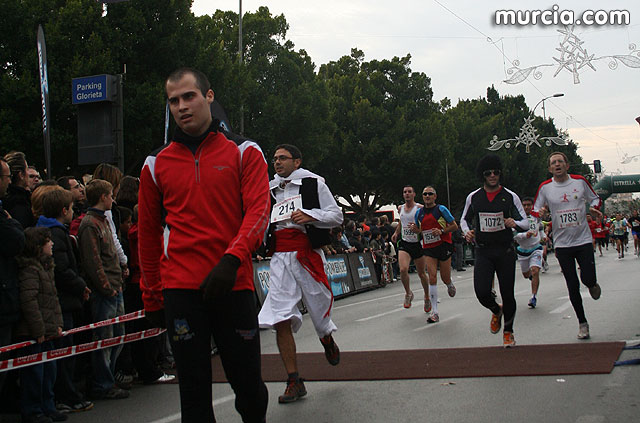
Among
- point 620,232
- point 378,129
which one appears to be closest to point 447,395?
point 620,232

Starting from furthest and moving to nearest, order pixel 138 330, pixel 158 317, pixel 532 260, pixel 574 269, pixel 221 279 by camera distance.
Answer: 1. pixel 532 260
2. pixel 574 269
3. pixel 138 330
4. pixel 158 317
5. pixel 221 279

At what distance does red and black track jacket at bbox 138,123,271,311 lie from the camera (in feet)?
11.9

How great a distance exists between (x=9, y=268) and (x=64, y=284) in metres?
0.74

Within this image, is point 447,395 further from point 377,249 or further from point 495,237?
point 377,249

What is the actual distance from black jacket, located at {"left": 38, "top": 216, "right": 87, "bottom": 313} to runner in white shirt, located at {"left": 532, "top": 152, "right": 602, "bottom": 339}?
5431 mm

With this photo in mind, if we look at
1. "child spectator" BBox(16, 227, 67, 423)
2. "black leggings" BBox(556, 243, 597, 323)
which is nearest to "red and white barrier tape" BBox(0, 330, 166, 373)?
"child spectator" BBox(16, 227, 67, 423)

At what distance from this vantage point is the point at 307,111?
4150cm

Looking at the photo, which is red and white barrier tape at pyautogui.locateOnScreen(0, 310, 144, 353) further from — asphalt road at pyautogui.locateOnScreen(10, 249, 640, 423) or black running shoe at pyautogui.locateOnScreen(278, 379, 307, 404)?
black running shoe at pyautogui.locateOnScreen(278, 379, 307, 404)

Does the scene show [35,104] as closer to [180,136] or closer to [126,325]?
A: [126,325]

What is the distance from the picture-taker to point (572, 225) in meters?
9.13

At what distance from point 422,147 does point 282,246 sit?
47.9 m

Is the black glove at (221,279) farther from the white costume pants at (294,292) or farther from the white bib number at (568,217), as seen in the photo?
the white bib number at (568,217)

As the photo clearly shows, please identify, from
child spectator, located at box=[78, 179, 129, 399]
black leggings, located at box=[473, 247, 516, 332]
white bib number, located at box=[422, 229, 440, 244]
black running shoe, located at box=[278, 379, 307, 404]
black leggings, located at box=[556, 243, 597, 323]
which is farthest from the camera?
white bib number, located at box=[422, 229, 440, 244]

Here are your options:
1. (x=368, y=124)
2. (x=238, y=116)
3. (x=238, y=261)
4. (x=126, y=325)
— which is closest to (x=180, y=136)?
(x=238, y=261)
